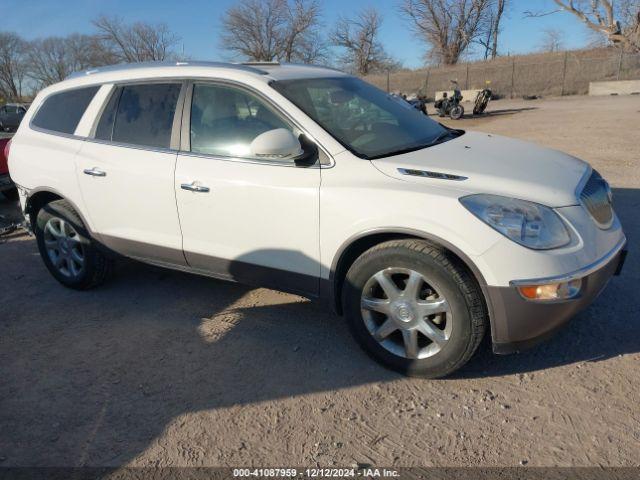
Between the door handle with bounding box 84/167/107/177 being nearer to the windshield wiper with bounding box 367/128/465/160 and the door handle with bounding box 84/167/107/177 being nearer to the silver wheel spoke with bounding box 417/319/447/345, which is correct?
the windshield wiper with bounding box 367/128/465/160

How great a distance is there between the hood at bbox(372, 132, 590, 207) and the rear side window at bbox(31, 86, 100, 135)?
2657mm

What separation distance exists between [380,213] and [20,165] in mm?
3467

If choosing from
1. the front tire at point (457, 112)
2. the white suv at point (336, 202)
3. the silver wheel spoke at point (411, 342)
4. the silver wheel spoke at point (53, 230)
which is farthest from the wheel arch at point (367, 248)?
the front tire at point (457, 112)

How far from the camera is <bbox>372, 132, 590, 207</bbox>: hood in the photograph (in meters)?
2.72

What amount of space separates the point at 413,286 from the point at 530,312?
0.61 m

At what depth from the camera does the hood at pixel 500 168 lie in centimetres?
272

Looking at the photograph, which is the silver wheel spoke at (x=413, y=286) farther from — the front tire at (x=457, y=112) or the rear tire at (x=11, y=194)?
the front tire at (x=457, y=112)

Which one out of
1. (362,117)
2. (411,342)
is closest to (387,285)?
(411,342)

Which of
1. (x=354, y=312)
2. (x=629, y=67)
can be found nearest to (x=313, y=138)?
(x=354, y=312)

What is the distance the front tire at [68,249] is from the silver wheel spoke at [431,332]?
2817 mm

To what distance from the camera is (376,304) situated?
2.99m

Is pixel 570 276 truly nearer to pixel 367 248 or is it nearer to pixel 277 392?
pixel 367 248

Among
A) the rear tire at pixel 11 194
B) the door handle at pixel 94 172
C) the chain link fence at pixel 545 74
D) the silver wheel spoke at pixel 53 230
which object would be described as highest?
the chain link fence at pixel 545 74

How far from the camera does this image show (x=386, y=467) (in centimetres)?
238
